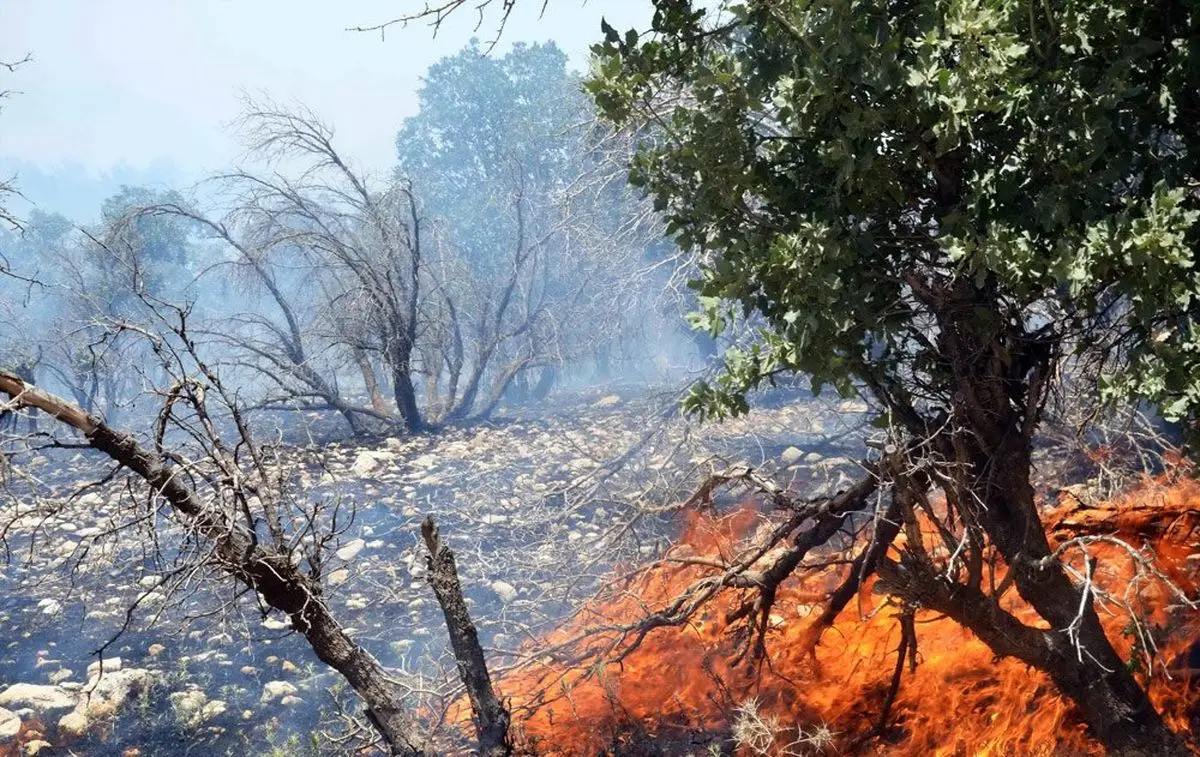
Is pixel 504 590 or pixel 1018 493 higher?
pixel 504 590

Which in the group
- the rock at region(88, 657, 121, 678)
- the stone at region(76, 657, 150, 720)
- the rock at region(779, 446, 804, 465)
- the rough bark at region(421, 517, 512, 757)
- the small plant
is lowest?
the small plant

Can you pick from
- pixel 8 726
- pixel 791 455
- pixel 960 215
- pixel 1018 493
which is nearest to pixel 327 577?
pixel 8 726

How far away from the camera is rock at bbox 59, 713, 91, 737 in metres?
5.58

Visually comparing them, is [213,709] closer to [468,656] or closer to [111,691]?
[111,691]

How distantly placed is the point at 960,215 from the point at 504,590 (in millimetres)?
5786

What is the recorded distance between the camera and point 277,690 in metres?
6.18

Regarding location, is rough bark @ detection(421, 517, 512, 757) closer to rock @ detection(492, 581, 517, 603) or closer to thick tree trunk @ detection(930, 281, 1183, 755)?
thick tree trunk @ detection(930, 281, 1183, 755)

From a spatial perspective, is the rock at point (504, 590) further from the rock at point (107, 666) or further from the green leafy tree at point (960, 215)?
the green leafy tree at point (960, 215)

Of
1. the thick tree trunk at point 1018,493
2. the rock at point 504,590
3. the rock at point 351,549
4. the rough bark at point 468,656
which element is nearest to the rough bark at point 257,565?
the rough bark at point 468,656

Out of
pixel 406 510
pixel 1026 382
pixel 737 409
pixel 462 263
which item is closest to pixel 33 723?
pixel 406 510

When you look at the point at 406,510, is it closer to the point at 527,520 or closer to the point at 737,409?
the point at 527,520

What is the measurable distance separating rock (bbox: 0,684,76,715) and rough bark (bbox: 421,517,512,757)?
3.60m

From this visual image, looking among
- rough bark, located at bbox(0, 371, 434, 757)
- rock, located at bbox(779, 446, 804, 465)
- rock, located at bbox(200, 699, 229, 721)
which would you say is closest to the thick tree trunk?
rough bark, located at bbox(0, 371, 434, 757)

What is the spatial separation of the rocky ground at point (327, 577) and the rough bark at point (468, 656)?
0.27 metres
